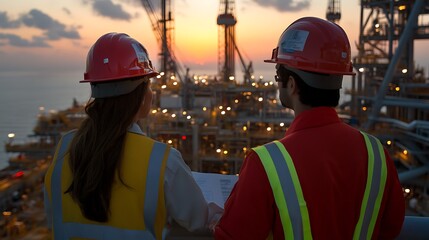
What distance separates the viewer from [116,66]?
1743 mm

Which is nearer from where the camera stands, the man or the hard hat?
the man

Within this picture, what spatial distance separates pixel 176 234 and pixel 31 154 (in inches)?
867

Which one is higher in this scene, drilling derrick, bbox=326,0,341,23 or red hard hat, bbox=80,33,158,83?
drilling derrick, bbox=326,0,341,23

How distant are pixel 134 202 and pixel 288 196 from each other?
0.55 m

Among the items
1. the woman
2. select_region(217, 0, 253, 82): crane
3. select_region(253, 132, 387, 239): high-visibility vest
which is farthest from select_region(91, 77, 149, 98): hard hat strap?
→ select_region(217, 0, 253, 82): crane

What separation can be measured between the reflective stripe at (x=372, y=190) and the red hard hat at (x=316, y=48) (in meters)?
0.29

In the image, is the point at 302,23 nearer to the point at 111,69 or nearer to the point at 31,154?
the point at 111,69

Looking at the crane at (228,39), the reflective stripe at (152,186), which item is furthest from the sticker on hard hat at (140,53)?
the crane at (228,39)

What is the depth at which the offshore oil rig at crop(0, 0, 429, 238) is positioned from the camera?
19.5 meters

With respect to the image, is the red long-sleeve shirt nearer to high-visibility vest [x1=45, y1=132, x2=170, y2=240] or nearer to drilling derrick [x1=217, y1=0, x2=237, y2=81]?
high-visibility vest [x1=45, y1=132, x2=170, y2=240]

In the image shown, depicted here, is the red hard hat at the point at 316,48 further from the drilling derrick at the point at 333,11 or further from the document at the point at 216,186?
the drilling derrick at the point at 333,11

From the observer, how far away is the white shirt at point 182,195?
157cm

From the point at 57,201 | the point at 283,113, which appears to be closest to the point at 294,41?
the point at 57,201

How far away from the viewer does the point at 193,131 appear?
2156 centimetres
